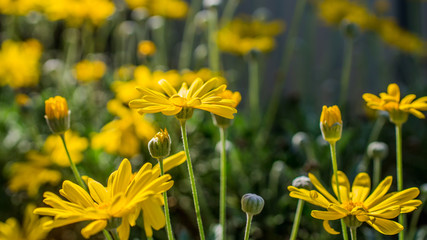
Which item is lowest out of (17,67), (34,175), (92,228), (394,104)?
(34,175)

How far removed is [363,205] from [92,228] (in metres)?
0.42

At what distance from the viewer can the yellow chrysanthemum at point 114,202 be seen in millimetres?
673

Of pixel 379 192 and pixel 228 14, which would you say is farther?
pixel 228 14

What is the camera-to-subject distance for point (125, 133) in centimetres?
163

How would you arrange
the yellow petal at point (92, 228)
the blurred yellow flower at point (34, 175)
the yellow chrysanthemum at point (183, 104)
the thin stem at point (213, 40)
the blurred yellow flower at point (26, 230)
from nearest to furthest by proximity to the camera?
the yellow petal at point (92, 228) < the yellow chrysanthemum at point (183, 104) < the blurred yellow flower at point (26, 230) < the blurred yellow flower at point (34, 175) < the thin stem at point (213, 40)

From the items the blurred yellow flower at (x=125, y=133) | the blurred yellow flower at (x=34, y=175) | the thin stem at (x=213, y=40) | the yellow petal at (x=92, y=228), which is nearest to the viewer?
the yellow petal at (x=92, y=228)

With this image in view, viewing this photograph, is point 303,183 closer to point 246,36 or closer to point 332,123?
point 332,123

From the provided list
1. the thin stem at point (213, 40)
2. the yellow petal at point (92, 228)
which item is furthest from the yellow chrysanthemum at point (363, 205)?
the thin stem at point (213, 40)

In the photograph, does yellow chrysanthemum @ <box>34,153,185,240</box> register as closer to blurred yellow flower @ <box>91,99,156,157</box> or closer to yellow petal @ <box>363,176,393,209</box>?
yellow petal @ <box>363,176,393,209</box>

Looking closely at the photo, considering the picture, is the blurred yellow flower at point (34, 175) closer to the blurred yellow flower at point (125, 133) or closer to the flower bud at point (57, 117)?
the blurred yellow flower at point (125, 133)

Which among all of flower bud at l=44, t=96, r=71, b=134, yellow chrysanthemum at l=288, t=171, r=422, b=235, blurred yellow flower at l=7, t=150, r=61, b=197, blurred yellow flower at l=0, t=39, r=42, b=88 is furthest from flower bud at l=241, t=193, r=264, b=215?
blurred yellow flower at l=0, t=39, r=42, b=88

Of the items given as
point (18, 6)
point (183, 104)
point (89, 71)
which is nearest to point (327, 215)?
point (183, 104)

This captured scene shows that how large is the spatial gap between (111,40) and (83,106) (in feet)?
4.75

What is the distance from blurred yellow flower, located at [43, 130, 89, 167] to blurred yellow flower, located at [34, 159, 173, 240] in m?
0.89
